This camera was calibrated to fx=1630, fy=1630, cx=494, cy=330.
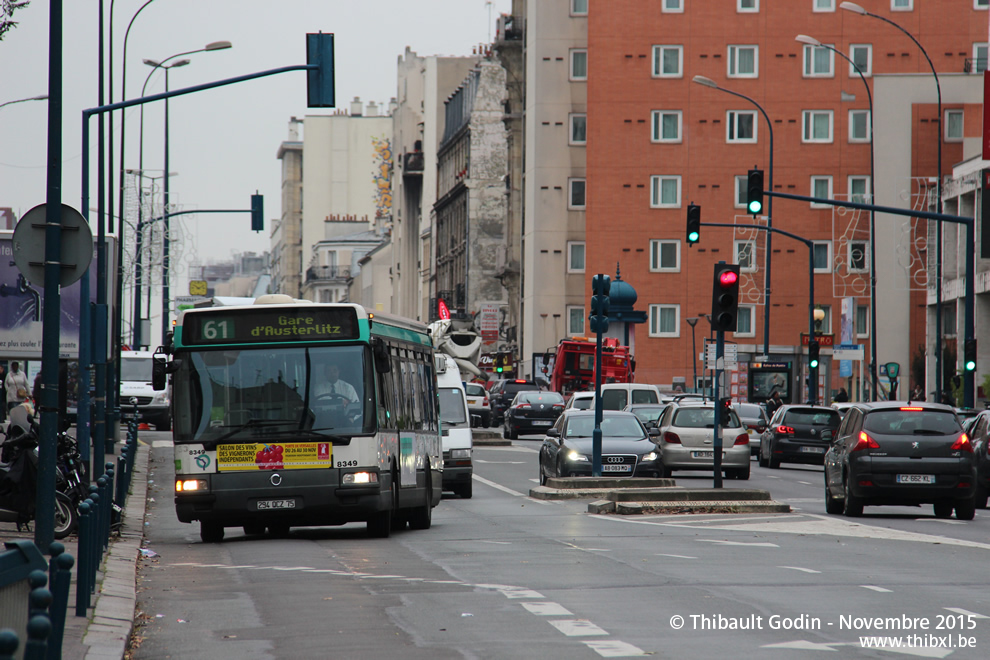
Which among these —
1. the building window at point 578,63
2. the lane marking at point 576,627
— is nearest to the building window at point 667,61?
the building window at point 578,63

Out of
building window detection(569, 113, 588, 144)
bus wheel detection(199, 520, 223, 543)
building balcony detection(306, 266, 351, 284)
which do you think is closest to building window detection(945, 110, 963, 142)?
building window detection(569, 113, 588, 144)

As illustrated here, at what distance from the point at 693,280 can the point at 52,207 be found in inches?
2760

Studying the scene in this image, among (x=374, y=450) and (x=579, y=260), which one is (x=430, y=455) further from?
(x=579, y=260)

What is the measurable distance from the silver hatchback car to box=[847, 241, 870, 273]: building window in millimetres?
48950

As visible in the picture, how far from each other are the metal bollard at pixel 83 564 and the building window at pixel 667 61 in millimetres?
74327

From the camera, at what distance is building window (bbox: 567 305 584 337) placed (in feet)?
294

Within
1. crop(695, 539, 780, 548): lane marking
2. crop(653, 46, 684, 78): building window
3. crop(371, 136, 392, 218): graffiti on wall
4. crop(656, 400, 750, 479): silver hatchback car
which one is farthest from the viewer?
crop(371, 136, 392, 218): graffiti on wall

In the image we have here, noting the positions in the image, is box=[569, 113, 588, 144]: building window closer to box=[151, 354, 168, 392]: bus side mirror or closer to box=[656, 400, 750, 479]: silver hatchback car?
box=[656, 400, 750, 479]: silver hatchback car

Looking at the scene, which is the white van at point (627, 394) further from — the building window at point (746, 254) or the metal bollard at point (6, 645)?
the metal bollard at point (6, 645)

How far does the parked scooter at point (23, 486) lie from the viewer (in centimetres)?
1725

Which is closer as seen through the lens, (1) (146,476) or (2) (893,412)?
A: (2) (893,412)

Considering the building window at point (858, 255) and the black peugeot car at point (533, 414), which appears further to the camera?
the building window at point (858, 255)

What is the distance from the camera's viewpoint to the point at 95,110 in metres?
25.1

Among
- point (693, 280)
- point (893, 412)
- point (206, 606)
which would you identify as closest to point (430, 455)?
point (893, 412)
